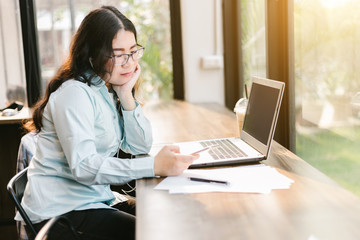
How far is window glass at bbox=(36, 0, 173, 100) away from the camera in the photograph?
140 inches

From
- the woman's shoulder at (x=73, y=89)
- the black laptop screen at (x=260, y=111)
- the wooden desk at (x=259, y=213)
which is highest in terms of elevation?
the woman's shoulder at (x=73, y=89)

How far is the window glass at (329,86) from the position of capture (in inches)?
65.7

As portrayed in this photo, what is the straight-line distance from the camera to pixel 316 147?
2004mm

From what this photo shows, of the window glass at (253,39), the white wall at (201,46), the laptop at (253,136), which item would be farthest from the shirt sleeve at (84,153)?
the white wall at (201,46)

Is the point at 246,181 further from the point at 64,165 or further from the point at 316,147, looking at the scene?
the point at 316,147

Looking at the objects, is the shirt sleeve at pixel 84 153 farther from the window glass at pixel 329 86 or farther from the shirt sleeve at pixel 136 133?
the window glass at pixel 329 86

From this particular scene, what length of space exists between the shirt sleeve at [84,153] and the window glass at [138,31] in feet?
6.48

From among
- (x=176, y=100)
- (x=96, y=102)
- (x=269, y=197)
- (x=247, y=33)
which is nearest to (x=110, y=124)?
(x=96, y=102)

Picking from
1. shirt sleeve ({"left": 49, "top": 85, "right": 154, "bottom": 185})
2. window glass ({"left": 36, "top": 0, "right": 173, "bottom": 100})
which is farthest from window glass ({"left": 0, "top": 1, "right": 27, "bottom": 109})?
shirt sleeve ({"left": 49, "top": 85, "right": 154, "bottom": 185})

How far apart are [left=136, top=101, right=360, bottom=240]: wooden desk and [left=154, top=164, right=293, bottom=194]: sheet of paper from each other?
0.10 feet

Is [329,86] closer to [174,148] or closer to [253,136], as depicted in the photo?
[253,136]

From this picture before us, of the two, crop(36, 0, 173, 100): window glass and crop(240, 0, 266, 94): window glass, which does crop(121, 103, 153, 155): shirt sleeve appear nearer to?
crop(240, 0, 266, 94): window glass

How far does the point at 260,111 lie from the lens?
5.53ft

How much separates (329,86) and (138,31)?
7.56 feet
